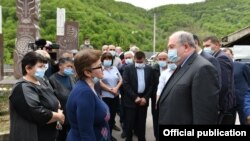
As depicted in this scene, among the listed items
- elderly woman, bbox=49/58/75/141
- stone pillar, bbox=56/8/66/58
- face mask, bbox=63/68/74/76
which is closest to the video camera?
elderly woman, bbox=49/58/75/141

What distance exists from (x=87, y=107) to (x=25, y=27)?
14573 millimetres

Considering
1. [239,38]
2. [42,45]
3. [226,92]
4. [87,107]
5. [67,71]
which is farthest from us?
[239,38]

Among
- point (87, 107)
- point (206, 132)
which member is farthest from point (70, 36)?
point (206, 132)

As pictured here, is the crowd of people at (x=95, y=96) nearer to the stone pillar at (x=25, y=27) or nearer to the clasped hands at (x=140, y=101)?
the clasped hands at (x=140, y=101)

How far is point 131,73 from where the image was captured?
8266mm

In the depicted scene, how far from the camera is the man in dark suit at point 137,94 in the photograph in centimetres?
820

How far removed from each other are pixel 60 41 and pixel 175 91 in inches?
964

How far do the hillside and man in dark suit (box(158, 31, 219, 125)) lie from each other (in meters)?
40.9

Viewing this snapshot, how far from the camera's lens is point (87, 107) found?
396 cm

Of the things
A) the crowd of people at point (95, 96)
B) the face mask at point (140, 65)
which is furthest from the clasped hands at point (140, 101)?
the crowd of people at point (95, 96)

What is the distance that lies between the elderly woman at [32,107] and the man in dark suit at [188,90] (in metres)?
1.40

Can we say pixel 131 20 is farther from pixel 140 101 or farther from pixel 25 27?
pixel 140 101

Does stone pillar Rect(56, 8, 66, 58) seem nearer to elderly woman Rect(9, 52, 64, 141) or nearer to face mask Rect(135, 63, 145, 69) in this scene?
face mask Rect(135, 63, 145, 69)

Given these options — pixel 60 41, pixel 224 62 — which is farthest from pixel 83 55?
pixel 60 41
